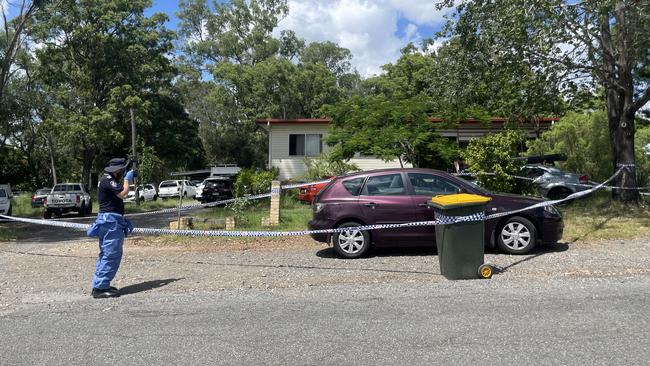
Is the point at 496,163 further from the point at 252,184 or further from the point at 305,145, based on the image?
the point at 305,145

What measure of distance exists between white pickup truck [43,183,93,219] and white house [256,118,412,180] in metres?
8.91

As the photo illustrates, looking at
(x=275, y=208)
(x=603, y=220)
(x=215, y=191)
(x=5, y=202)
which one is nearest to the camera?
(x=603, y=220)

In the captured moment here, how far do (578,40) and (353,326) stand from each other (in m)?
10.6

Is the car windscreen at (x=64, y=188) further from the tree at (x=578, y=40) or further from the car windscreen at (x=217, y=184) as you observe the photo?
the tree at (x=578, y=40)

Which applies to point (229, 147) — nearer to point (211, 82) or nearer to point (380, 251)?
point (211, 82)

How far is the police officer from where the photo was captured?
686 cm

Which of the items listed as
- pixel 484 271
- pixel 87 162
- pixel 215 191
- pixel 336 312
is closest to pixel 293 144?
→ pixel 215 191

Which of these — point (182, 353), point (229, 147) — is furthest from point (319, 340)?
point (229, 147)

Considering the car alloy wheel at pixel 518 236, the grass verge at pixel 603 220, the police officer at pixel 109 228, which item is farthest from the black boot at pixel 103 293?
the grass verge at pixel 603 220

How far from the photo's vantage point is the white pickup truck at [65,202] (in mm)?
22500

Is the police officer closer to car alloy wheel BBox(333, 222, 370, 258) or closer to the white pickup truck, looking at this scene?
car alloy wheel BBox(333, 222, 370, 258)

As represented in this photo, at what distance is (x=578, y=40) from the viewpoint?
12.9 metres

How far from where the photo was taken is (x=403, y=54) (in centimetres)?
4053

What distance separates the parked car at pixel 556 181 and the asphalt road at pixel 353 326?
979cm
